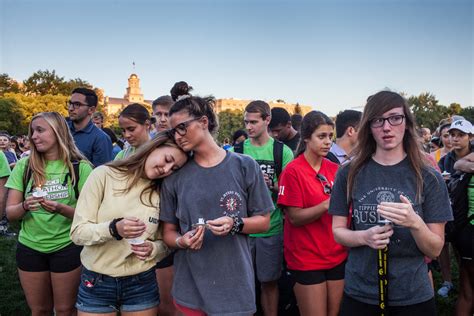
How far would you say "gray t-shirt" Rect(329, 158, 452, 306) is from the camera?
231 centimetres

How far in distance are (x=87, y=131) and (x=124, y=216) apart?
251 cm

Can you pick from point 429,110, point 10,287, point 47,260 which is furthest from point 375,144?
point 429,110

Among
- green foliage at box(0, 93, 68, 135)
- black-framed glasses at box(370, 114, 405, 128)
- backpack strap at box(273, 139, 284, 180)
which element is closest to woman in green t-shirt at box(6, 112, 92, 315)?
backpack strap at box(273, 139, 284, 180)

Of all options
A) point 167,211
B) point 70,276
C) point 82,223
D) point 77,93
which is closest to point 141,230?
point 167,211

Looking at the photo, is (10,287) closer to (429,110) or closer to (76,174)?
(76,174)

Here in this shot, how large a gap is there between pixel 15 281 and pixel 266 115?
16.4 ft

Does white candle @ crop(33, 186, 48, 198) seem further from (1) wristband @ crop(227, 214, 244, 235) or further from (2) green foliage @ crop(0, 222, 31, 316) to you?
(2) green foliage @ crop(0, 222, 31, 316)

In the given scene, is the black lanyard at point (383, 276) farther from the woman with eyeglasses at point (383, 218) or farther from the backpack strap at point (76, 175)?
the backpack strap at point (76, 175)

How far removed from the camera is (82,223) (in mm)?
2715

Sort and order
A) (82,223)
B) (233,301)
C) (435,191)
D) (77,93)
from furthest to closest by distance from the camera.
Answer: (77,93), (82,223), (233,301), (435,191)

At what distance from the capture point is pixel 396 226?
90.6 inches

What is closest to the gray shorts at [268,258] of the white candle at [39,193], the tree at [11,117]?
the white candle at [39,193]

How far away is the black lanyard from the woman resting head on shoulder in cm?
140

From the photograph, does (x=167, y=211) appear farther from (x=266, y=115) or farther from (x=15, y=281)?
(x=15, y=281)
